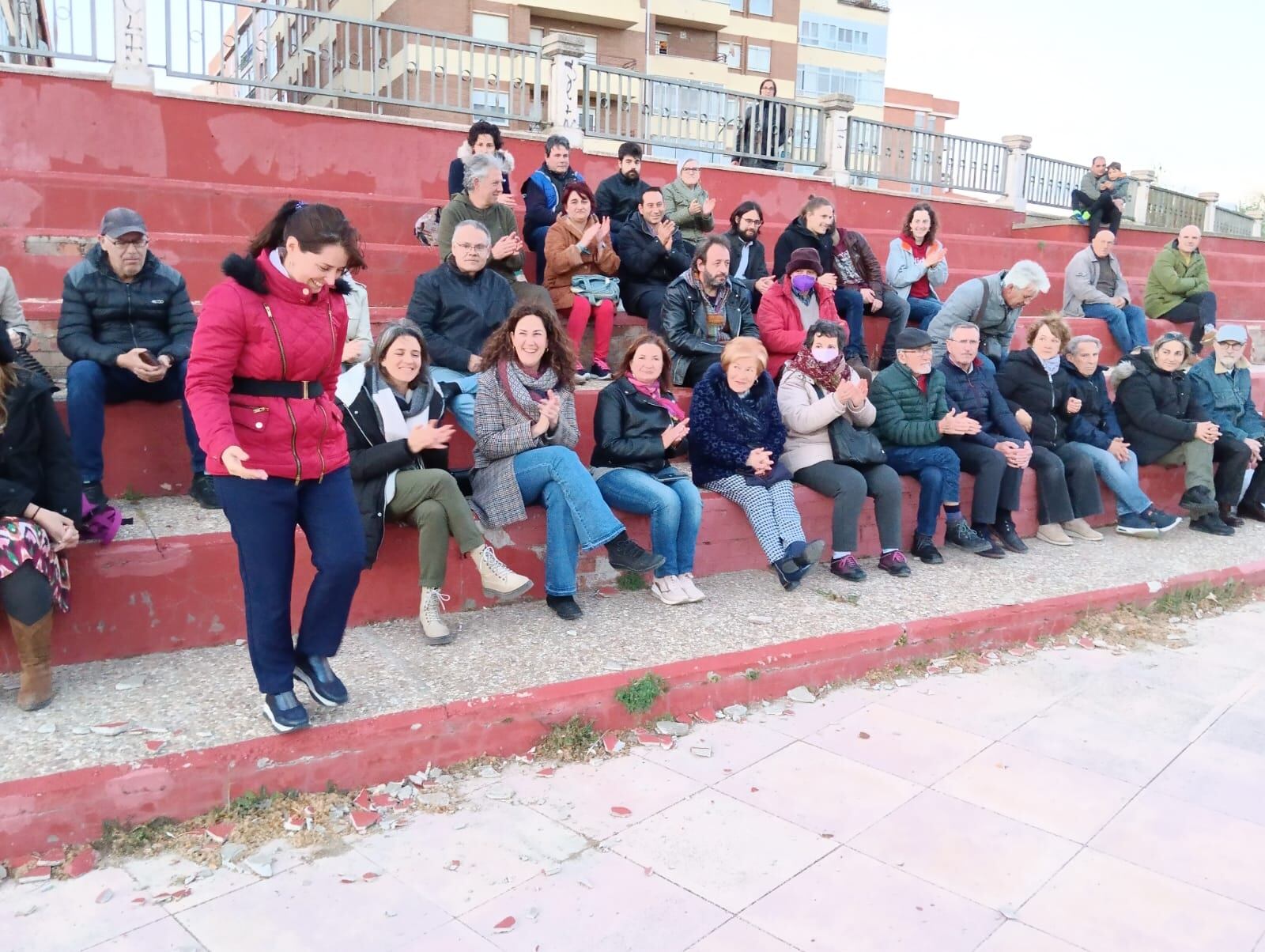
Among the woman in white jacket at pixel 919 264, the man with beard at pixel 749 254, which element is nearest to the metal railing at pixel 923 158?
the woman in white jacket at pixel 919 264

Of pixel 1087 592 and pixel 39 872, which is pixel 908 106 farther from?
pixel 39 872

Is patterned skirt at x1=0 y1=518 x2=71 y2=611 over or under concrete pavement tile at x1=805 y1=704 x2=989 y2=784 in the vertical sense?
over

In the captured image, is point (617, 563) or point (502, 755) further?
point (617, 563)

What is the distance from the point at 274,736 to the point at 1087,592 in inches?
182

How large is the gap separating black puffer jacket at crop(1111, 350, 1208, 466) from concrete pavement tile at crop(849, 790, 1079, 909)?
207 inches

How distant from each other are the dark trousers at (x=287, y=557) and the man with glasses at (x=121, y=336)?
1.54m

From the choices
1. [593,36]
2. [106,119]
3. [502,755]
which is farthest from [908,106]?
[502,755]

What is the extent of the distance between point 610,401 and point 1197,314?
26.9ft

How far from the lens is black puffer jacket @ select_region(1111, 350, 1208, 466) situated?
764cm

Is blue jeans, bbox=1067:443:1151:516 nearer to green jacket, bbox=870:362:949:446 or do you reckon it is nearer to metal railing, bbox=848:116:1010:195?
green jacket, bbox=870:362:949:446

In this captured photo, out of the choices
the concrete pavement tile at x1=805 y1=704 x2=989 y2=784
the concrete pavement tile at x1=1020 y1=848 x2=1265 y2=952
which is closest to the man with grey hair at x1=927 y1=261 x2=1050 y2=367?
the concrete pavement tile at x1=805 y1=704 x2=989 y2=784

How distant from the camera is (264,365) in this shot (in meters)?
3.20

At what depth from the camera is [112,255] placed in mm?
4949

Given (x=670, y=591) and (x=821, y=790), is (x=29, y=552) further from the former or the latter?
(x=821, y=790)
